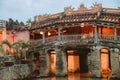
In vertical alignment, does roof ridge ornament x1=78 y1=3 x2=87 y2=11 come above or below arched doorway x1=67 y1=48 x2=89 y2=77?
above

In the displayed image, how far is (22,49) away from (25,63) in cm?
187

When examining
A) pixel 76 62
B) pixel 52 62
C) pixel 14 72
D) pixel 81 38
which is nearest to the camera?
pixel 14 72

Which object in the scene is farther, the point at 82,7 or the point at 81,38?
the point at 82,7

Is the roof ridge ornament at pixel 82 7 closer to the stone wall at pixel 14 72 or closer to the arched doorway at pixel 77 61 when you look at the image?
the arched doorway at pixel 77 61

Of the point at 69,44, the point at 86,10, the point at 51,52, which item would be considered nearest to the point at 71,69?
the point at 51,52

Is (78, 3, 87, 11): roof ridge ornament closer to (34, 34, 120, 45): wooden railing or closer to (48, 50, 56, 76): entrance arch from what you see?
(34, 34, 120, 45): wooden railing

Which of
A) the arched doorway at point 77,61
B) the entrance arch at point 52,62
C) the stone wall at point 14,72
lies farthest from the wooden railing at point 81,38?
the stone wall at point 14,72

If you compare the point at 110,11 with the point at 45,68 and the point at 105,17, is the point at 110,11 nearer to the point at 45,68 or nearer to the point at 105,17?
the point at 105,17

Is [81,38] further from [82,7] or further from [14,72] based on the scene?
[14,72]

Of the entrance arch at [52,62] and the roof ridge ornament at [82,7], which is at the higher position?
the roof ridge ornament at [82,7]

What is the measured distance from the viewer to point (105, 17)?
36.1 m

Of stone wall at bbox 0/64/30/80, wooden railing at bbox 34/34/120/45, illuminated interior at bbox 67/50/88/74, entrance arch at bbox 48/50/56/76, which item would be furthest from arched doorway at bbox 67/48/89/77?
stone wall at bbox 0/64/30/80

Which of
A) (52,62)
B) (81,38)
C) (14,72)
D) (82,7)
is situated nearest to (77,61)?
(52,62)

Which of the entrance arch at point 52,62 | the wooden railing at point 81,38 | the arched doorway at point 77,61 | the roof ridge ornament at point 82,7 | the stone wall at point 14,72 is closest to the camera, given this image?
the stone wall at point 14,72
